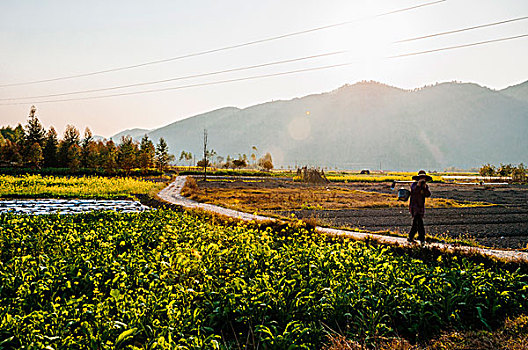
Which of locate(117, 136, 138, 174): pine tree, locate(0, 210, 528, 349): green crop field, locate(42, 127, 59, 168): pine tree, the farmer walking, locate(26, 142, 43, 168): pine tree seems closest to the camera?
locate(0, 210, 528, 349): green crop field

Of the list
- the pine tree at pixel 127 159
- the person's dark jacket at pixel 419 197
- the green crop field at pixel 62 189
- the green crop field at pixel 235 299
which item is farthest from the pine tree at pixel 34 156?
the person's dark jacket at pixel 419 197

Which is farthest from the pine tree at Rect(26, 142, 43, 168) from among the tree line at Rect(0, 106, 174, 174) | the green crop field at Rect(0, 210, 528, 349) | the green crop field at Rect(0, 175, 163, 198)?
the green crop field at Rect(0, 210, 528, 349)

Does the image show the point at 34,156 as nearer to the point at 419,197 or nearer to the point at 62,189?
the point at 62,189

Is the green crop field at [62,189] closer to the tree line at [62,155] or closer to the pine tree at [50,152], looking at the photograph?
the tree line at [62,155]

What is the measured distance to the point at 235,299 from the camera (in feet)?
20.9

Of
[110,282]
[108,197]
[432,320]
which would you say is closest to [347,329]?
[432,320]

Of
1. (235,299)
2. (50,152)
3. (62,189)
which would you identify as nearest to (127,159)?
(50,152)

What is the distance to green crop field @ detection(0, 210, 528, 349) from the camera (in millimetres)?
5219

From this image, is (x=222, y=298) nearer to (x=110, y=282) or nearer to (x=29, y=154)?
(x=110, y=282)

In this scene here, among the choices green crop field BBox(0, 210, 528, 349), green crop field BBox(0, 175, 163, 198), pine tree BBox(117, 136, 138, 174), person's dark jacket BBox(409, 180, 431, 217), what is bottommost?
green crop field BBox(0, 210, 528, 349)

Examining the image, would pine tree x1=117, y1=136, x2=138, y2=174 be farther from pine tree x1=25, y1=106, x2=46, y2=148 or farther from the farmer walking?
the farmer walking

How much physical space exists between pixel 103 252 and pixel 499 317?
781 cm

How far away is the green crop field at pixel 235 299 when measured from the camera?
205 inches

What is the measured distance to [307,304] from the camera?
6.41 meters
